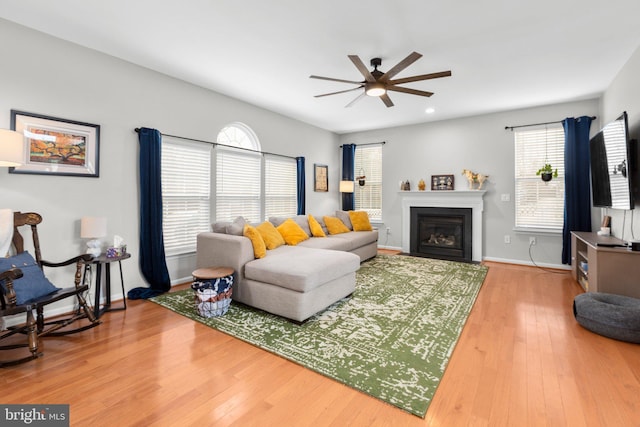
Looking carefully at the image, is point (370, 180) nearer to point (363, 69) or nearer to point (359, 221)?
point (359, 221)

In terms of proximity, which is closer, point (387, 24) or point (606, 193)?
point (387, 24)

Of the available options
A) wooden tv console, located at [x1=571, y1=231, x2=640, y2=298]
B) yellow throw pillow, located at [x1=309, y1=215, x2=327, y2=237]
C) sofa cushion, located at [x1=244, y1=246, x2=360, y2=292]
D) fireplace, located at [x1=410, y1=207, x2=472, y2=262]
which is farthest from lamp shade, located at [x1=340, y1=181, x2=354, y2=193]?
wooden tv console, located at [x1=571, y1=231, x2=640, y2=298]

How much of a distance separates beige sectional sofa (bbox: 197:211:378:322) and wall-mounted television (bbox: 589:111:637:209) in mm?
2955

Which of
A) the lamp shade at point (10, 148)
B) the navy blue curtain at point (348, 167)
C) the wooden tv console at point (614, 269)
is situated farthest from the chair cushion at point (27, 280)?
the navy blue curtain at point (348, 167)

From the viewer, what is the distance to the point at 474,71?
11.9ft

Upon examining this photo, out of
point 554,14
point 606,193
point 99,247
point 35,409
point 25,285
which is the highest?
point 554,14

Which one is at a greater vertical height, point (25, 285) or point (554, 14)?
point (554, 14)

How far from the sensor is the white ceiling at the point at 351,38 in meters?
2.45

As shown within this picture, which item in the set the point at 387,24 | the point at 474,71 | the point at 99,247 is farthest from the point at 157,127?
the point at 474,71

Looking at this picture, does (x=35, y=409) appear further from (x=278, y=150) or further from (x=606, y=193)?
(x=606, y=193)

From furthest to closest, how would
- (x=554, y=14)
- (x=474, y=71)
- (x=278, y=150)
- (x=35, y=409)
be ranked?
(x=278, y=150)
(x=474, y=71)
(x=554, y=14)
(x=35, y=409)

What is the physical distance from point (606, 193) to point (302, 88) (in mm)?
4096

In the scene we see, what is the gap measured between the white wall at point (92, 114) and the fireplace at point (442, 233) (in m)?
4.21

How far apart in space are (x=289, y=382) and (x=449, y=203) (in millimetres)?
4813
